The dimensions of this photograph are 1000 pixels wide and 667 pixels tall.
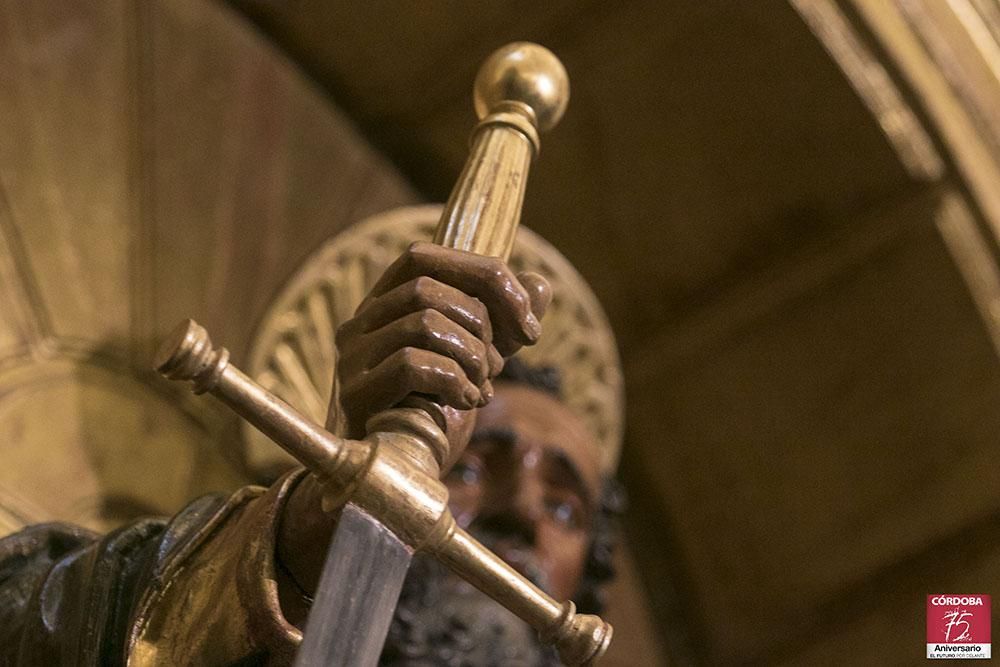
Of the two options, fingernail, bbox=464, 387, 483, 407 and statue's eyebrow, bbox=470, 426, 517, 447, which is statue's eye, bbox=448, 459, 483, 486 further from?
fingernail, bbox=464, 387, 483, 407

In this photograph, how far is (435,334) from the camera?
76 cm

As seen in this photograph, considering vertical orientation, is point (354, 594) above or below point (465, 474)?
below

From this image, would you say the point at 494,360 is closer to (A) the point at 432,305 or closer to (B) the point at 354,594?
(A) the point at 432,305

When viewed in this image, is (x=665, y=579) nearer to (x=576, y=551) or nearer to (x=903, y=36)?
(x=576, y=551)

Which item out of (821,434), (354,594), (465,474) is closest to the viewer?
(354,594)

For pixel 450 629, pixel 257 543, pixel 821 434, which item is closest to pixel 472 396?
pixel 257 543

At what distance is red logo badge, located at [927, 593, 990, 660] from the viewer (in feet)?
4.48

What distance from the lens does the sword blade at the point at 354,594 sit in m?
0.63

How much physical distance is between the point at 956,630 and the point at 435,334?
82 centimetres

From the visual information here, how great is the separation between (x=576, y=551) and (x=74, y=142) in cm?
66

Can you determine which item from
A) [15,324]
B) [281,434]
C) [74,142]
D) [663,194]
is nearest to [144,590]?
[281,434]

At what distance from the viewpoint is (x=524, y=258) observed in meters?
1.61

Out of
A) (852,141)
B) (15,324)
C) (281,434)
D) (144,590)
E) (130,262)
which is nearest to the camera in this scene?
(281,434)

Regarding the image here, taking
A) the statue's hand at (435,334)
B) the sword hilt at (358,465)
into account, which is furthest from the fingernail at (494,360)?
the sword hilt at (358,465)
